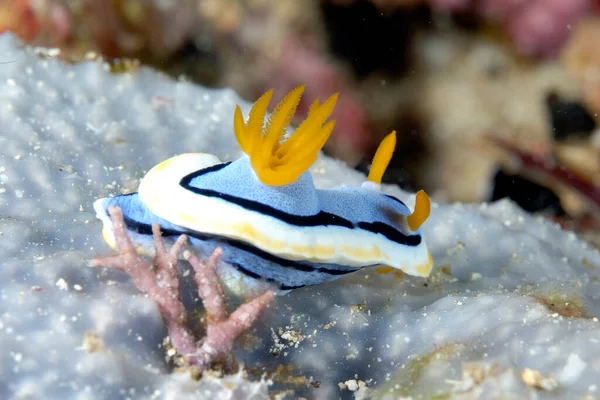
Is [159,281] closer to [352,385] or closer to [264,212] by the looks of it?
[264,212]

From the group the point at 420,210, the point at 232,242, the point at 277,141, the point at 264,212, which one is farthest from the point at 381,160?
the point at 232,242

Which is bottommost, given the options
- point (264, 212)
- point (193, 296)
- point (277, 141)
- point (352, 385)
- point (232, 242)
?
point (352, 385)

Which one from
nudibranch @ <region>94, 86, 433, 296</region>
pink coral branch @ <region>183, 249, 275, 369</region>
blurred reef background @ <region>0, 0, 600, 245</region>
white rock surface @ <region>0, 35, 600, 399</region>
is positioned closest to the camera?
white rock surface @ <region>0, 35, 600, 399</region>

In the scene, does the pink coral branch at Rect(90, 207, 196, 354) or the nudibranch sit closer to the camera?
the pink coral branch at Rect(90, 207, 196, 354)

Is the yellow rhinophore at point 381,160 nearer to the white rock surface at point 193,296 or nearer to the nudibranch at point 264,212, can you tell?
the nudibranch at point 264,212

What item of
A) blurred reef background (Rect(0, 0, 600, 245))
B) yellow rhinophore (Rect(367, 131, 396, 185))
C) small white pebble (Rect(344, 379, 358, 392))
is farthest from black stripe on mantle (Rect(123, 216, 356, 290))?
blurred reef background (Rect(0, 0, 600, 245))

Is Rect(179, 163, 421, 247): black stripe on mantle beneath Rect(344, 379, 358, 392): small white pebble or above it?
above

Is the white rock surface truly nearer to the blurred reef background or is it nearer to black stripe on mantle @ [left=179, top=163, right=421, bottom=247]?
black stripe on mantle @ [left=179, top=163, right=421, bottom=247]
